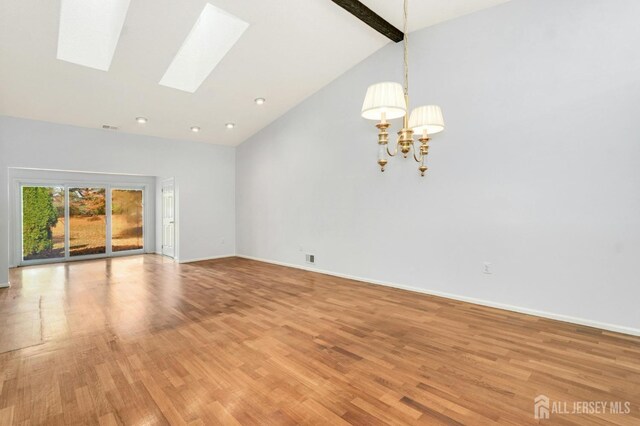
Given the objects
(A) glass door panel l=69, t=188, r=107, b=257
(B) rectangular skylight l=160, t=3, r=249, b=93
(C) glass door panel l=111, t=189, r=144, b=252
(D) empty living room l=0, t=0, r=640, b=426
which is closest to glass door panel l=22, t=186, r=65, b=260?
(A) glass door panel l=69, t=188, r=107, b=257

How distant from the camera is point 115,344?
2871 mm

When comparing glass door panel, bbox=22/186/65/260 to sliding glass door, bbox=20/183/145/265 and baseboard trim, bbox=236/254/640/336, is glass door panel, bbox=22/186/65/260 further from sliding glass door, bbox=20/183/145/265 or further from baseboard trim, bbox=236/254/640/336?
baseboard trim, bbox=236/254/640/336

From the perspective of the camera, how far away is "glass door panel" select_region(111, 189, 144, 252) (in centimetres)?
828

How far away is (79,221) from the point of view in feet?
25.2

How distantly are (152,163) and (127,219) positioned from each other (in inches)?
110

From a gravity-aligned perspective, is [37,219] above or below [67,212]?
below

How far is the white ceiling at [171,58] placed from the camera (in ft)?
11.6

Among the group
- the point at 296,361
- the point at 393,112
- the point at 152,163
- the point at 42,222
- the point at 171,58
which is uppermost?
the point at 171,58

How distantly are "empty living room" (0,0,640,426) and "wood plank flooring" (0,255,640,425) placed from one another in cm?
2

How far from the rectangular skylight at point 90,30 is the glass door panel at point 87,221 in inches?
191

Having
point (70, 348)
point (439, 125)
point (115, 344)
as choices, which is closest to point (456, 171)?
point (439, 125)

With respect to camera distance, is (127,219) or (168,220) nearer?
(168,220)

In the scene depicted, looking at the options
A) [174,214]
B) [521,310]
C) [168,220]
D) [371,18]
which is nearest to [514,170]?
[521,310]

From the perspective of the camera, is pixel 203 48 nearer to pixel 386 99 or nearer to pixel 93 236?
pixel 386 99
